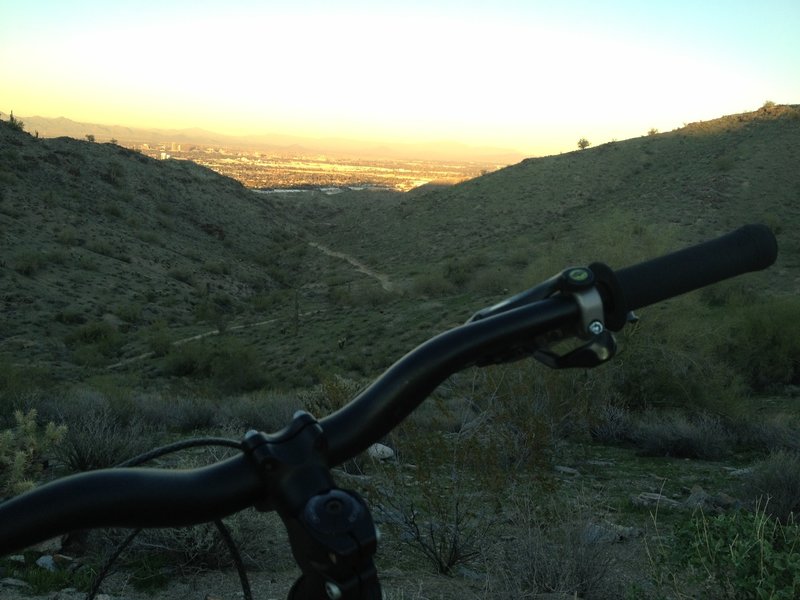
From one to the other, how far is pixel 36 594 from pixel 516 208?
148ft

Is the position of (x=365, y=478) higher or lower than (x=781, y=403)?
higher

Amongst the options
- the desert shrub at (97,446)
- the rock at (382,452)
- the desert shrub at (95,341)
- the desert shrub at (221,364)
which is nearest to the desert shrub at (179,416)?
the desert shrub at (97,446)

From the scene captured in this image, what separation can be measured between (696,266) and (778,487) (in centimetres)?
560

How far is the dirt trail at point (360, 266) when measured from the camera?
118 feet

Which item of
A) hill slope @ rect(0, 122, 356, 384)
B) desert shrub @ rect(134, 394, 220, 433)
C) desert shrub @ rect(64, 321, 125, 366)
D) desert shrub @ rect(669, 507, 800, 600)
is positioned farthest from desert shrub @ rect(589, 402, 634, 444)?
desert shrub @ rect(64, 321, 125, 366)

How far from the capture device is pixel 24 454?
5.89 m

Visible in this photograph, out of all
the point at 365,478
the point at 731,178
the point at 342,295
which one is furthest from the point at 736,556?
the point at 731,178

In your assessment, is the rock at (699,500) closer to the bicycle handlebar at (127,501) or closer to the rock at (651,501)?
the rock at (651,501)

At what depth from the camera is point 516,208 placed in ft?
157

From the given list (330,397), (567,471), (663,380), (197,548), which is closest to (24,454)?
(197,548)

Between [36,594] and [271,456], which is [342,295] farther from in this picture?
[271,456]

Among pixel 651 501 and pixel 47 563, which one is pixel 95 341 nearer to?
pixel 47 563

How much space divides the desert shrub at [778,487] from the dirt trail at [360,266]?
27.4 meters

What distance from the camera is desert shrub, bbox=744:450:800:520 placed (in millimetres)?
6004
